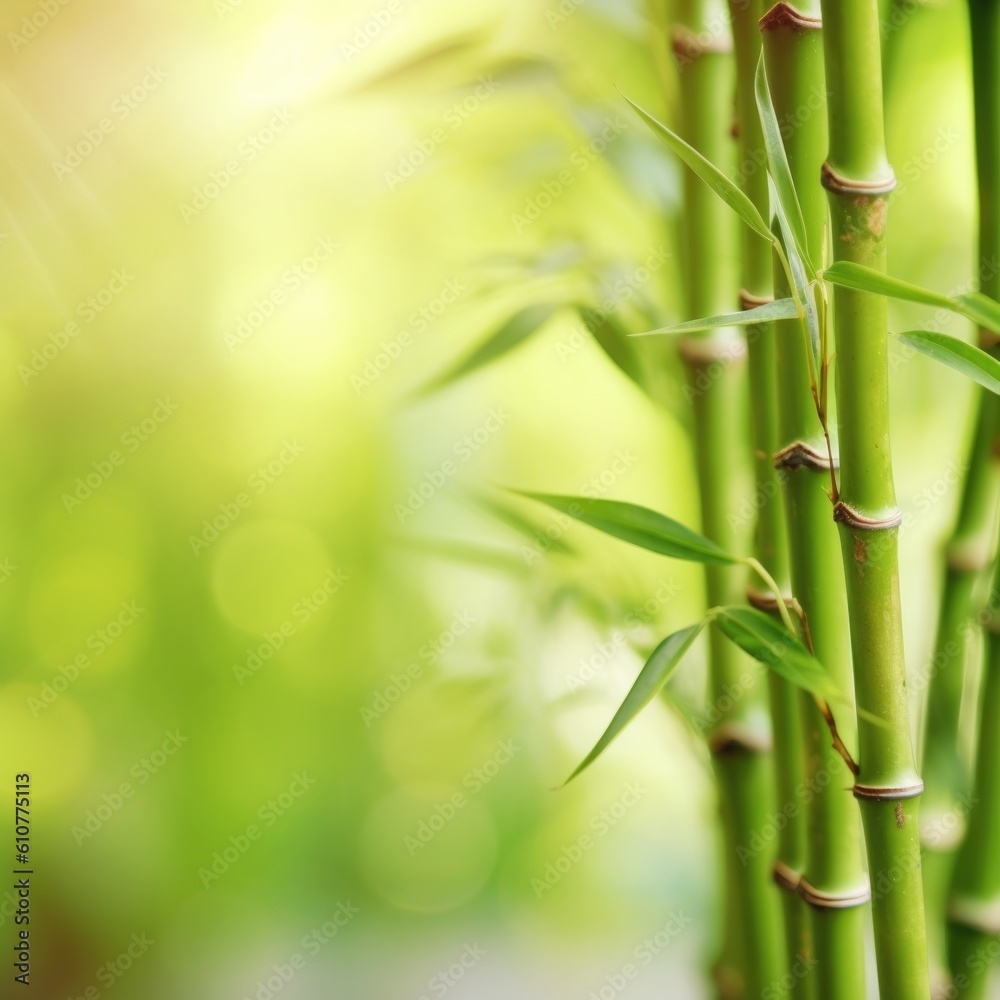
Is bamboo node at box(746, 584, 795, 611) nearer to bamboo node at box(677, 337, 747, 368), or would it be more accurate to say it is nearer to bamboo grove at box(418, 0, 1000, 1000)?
bamboo grove at box(418, 0, 1000, 1000)

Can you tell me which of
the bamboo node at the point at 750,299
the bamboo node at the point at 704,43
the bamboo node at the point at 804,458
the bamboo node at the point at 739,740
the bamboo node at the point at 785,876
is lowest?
the bamboo node at the point at 785,876

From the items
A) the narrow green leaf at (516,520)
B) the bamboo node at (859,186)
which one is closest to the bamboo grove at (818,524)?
the bamboo node at (859,186)

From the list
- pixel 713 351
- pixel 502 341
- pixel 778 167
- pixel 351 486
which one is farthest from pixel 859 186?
pixel 351 486

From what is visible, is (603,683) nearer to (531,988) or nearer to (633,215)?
(531,988)

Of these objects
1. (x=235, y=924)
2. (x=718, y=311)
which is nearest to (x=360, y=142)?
(x=718, y=311)

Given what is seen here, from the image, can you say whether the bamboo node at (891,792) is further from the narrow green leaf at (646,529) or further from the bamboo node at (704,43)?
the bamboo node at (704,43)

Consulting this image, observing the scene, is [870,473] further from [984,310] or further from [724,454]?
[724,454]
